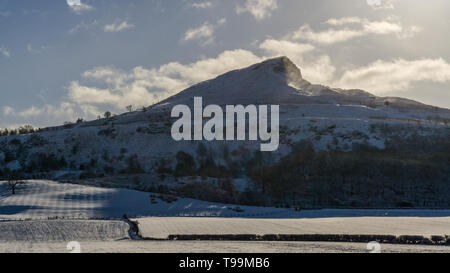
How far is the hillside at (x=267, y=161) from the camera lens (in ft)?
164

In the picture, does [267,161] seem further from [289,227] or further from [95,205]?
[289,227]

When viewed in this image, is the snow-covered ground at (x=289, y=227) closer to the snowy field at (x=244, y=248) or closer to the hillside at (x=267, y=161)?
the snowy field at (x=244, y=248)

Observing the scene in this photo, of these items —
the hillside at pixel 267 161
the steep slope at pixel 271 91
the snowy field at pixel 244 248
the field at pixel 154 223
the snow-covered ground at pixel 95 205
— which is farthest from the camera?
the steep slope at pixel 271 91

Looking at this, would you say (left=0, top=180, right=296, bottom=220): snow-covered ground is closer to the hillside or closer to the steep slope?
the hillside

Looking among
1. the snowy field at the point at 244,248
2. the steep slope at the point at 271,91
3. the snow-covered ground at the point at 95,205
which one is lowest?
the snow-covered ground at the point at 95,205

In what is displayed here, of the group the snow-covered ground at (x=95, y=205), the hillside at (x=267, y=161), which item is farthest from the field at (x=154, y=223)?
Answer: the hillside at (x=267, y=161)

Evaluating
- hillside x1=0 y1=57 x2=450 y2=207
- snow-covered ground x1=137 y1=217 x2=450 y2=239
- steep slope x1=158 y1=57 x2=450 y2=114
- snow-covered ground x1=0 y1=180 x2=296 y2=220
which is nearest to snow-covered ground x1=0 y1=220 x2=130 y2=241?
snow-covered ground x1=137 y1=217 x2=450 y2=239

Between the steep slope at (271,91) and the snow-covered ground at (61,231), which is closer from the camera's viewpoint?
the snow-covered ground at (61,231)

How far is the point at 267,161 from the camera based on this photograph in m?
61.3

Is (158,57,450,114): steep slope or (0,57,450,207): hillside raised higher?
(158,57,450,114): steep slope

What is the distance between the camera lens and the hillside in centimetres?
5000

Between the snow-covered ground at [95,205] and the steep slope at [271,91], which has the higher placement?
the steep slope at [271,91]

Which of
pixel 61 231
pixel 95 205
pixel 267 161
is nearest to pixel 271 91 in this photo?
pixel 267 161

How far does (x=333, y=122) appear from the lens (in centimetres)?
7650
